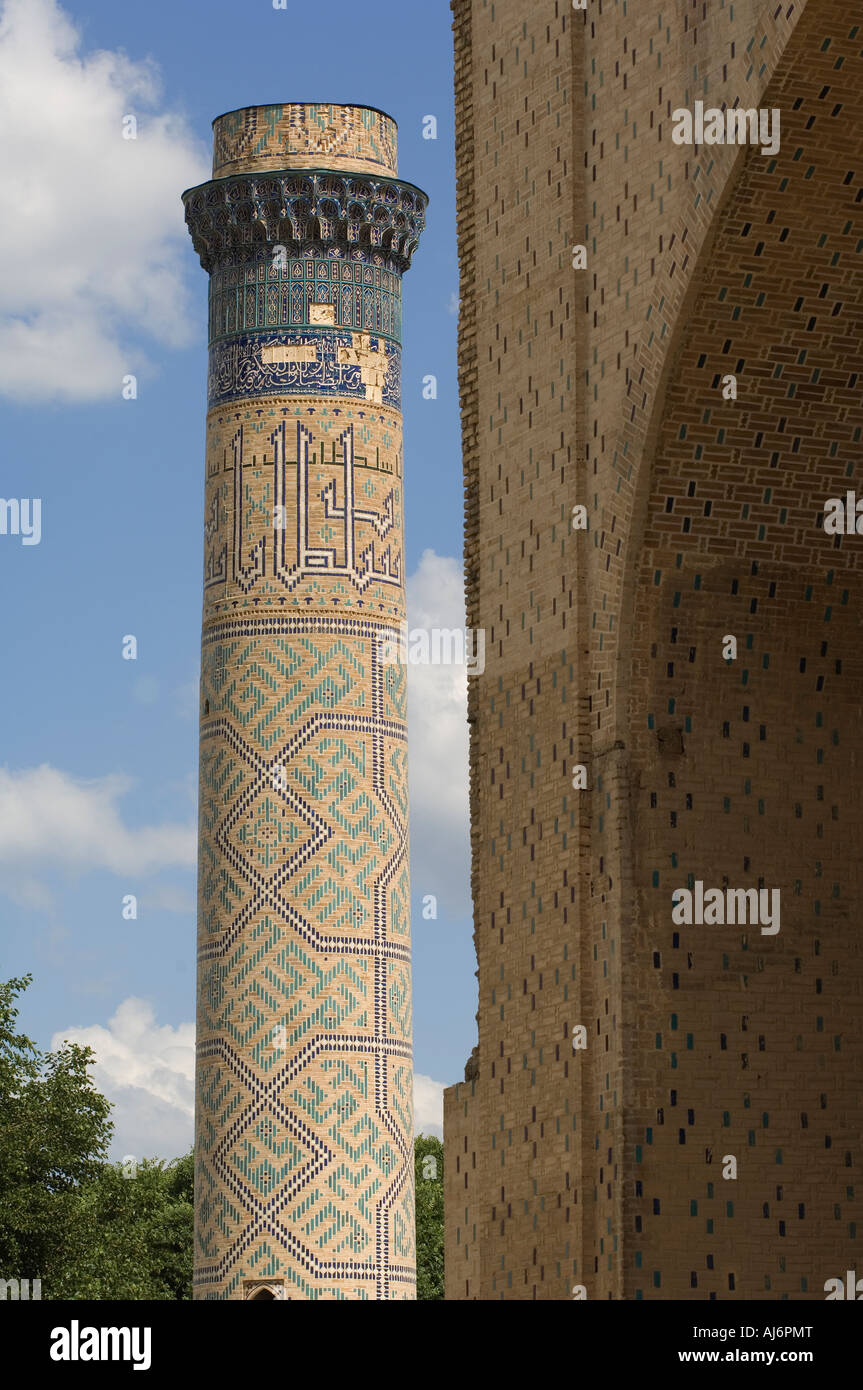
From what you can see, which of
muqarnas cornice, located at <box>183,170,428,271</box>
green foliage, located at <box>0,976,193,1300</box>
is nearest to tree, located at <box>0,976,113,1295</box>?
green foliage, located at <box>0,976,193,1300</box>

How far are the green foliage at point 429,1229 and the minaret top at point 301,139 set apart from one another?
410 inches

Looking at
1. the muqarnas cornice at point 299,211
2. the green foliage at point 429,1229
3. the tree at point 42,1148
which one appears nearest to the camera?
the tree at point 42,1148

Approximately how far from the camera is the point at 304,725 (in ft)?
55.5

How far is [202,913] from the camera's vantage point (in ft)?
56.2

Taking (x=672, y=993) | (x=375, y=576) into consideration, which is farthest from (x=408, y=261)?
(x=672, y=993)

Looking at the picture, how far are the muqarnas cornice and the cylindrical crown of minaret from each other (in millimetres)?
16

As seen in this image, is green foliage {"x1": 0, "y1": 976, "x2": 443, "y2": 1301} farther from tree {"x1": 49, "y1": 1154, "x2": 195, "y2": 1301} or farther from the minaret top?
the minaret top

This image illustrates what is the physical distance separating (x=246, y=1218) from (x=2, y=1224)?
180cm

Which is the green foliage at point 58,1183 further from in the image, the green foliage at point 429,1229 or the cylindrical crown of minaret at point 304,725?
the green foliage at point 429,1229

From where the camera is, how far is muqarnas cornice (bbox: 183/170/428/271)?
17.9 metres

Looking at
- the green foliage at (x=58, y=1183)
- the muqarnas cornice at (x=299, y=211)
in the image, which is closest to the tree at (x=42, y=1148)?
the green foliage at (x=58, y=1183)

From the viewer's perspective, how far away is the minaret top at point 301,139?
59.0ft
